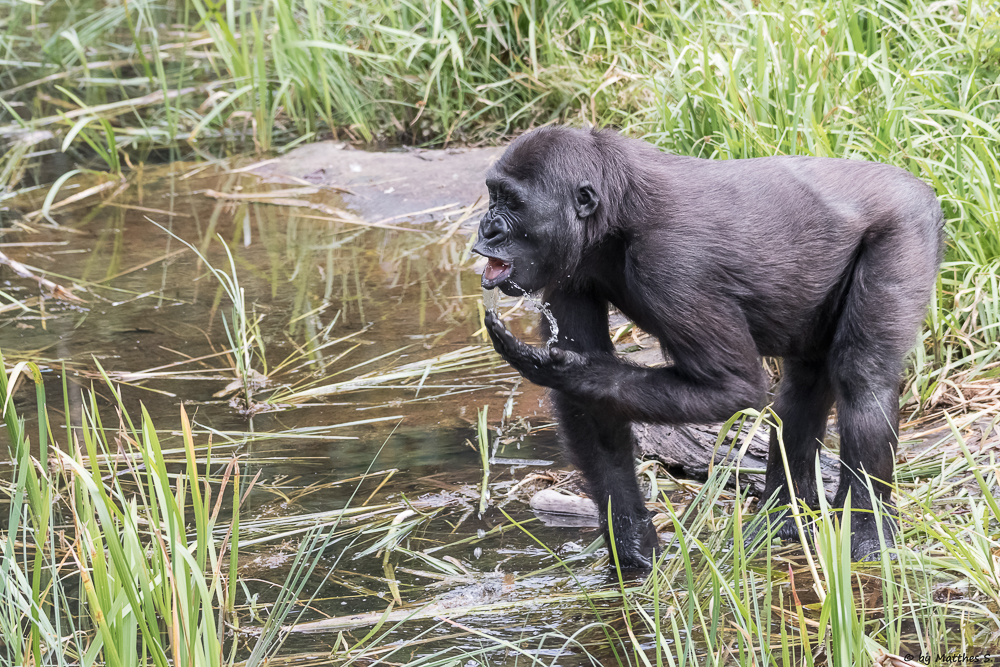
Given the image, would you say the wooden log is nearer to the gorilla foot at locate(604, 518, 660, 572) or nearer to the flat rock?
the gorilla foot at locate(604, 518, 660, 572)

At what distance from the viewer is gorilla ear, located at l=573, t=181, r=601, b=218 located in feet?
11.6

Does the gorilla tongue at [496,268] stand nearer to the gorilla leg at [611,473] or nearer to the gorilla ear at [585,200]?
the gorilla ear at [585,200]

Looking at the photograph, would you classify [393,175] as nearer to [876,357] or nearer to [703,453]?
[703,453]

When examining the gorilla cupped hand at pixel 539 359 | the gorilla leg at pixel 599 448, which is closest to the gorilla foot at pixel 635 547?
the gorilla leg at pixel 599 448

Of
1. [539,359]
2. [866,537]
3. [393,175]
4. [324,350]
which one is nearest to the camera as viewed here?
[539,359]

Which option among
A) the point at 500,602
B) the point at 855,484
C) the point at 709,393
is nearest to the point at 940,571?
the point at 855,484

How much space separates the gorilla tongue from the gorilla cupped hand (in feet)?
0.58

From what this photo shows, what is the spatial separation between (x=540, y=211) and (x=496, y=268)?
0.25 metres

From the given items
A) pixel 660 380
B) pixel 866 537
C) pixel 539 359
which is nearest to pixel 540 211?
pixel 539 359

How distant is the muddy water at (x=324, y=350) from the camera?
3631 mm

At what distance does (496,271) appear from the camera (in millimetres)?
3602

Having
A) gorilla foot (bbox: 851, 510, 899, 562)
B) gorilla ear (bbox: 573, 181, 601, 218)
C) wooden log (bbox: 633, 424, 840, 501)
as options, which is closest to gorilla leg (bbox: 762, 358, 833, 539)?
wooden log (bbox: 633, 424, 840, 501)

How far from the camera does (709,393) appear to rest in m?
3.43

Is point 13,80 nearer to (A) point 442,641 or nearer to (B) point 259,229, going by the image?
(B) point 259,229
